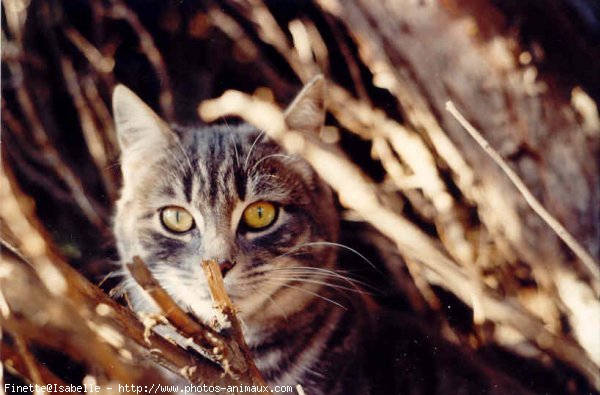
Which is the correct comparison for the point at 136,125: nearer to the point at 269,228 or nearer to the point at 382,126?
the point at 269,228

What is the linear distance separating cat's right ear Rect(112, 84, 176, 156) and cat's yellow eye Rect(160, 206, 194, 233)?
11 centimetres

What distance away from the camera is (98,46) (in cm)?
101

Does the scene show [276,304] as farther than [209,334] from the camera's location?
Yes

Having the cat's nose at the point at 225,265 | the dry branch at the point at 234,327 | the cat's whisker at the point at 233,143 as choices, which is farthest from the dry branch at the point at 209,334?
the cat's whisker at the point at 233,143

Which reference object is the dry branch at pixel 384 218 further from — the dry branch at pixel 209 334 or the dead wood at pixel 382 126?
the dry branch at pixel 209 334

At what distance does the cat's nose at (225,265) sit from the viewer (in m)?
0.91

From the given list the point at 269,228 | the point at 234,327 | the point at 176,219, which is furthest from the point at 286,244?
the point at 234,327

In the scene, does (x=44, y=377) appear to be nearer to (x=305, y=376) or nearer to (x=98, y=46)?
(x=305, y=376)

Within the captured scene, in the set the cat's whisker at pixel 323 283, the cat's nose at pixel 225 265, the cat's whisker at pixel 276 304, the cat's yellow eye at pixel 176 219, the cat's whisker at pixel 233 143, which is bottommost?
the cat's whisker at pixel 276 304

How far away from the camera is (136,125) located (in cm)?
101

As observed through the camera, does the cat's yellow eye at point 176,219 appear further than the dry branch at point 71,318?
Yes

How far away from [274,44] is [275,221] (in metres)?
0.30

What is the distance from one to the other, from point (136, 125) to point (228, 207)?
217 millimetres

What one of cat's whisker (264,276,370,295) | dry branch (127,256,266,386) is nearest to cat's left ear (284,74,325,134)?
cat's whisker (264,276,370,295)
